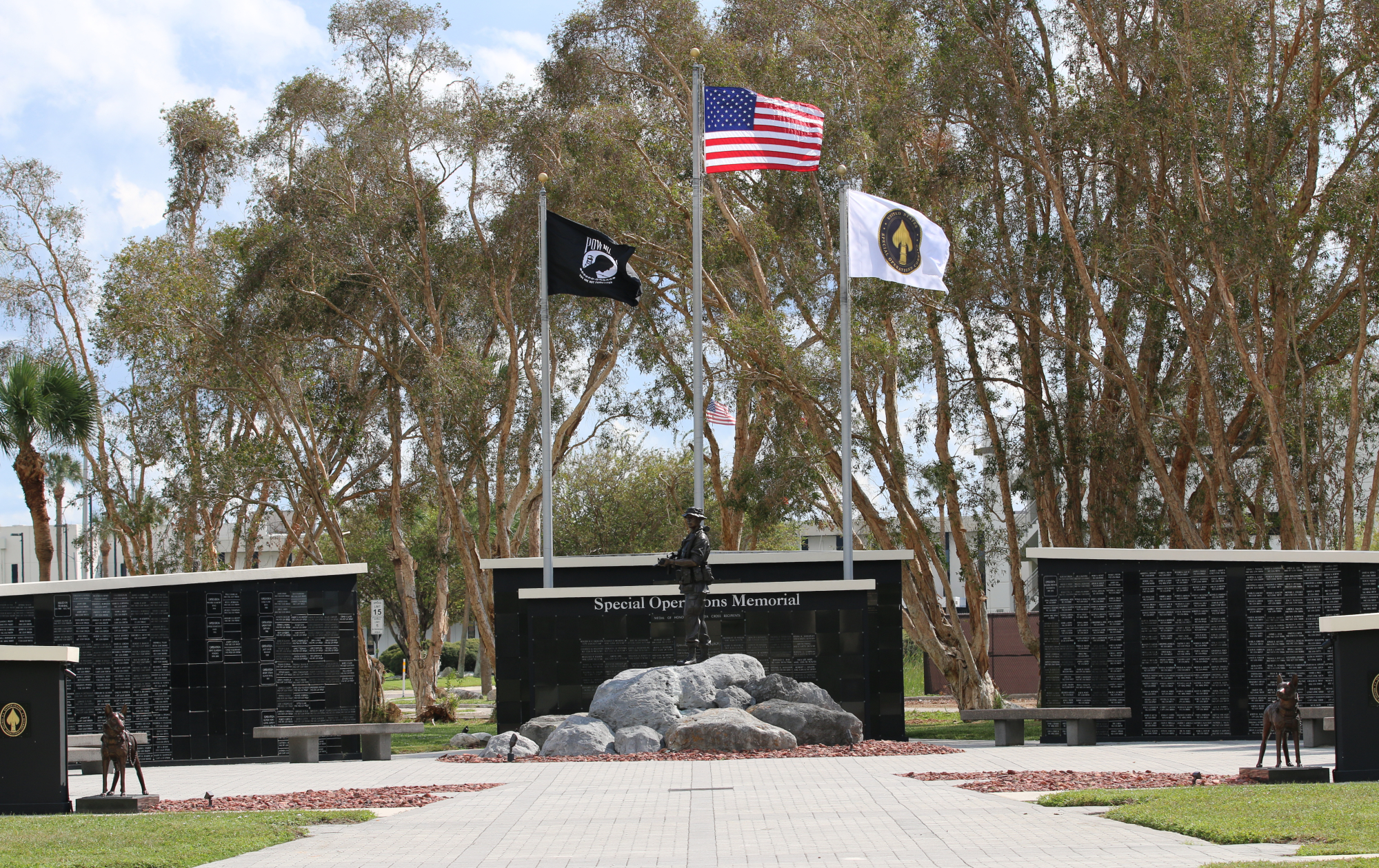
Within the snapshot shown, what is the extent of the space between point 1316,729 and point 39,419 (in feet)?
86.4

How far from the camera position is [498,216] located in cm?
3372

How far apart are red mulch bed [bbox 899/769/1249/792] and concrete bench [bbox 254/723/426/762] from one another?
284 inches

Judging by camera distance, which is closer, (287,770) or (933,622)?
(287,770)

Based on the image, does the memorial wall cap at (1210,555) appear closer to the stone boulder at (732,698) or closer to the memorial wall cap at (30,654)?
the stone boulder at (732,698)

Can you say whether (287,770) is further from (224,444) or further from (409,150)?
(224,444)

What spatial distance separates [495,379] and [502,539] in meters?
4.05

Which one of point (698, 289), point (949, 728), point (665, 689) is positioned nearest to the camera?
point (665, 689)

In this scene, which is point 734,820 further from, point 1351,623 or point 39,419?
point 39,419

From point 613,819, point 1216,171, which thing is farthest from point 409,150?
point 613,819

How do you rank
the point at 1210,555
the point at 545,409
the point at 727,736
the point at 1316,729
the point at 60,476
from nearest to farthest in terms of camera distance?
1. the point at 727,736
2. the point at 1316,729
3. the point at 1210,555
4. the point at 545,409
5. the point at 60,476

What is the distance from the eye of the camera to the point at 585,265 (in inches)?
807

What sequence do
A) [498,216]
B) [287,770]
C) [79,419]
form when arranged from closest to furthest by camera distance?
[287,770]
[79,419]
[498,216]

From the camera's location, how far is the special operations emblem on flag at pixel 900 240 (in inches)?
787

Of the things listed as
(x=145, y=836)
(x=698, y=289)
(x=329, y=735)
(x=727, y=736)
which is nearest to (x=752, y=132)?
(x=698, y=289)
